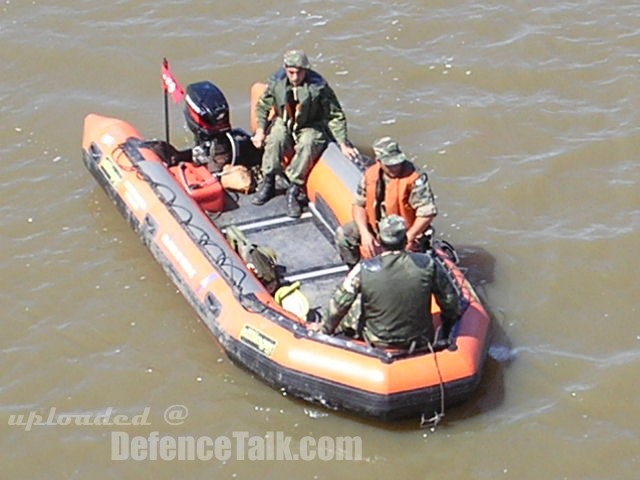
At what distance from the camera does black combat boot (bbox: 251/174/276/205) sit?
10727 millimetres

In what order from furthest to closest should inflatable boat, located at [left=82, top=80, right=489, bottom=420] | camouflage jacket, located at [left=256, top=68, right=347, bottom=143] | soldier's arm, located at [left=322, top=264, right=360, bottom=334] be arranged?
1. camouflage jacket, located at [left=256, top=68, right=347, bottom=143]
2. inflatable boat, located at [left=82, top=80, right=489, bottom=420]
3. soldier's arm, located at [left=322, top=264, right=360, bottom=334]

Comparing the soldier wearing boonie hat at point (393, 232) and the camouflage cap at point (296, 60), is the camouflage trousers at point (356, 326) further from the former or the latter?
the camouflage cap at point (296, 60)

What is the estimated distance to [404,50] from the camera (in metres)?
13.3

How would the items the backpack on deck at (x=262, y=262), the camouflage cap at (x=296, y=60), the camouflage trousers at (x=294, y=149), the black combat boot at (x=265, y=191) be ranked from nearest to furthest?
the backpack on deck at (x=262, y=262), the camouflage cap at (x=296, y=60), the camouflage trousers at (x=294, y=149), the black combat boot at (x=265, y=191)

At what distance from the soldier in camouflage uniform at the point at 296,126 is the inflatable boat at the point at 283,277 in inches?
4.9

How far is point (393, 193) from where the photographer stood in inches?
358

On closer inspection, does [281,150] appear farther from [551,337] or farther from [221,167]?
[551,337]

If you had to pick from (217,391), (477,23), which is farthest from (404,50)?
(217,391)

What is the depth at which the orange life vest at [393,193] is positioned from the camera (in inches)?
356

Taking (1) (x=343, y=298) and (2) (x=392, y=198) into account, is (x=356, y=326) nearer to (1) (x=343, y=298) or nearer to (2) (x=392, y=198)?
(1) (x=343, y=298)

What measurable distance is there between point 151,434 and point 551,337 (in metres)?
3.16

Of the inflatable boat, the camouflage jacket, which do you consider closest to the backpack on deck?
the inflatable boat

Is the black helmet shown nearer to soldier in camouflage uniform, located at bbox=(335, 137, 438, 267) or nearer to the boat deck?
the boat deck

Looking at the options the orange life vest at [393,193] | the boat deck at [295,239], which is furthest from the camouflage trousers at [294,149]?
the orange life vest at [393,193]
